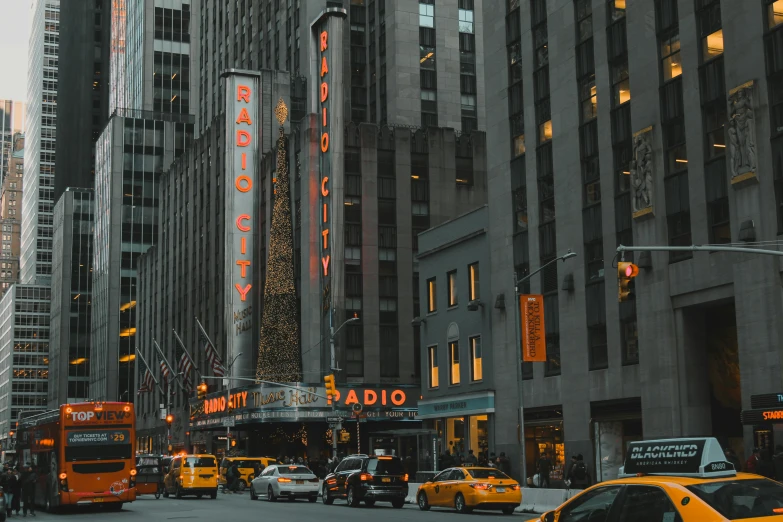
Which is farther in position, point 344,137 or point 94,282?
point 94,282

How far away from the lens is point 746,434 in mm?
34062

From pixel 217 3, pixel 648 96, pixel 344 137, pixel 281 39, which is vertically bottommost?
pixel 648 96

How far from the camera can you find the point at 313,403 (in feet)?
219

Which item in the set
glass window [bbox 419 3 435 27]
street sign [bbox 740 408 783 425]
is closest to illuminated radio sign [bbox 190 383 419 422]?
glass window [bbox 419 3 435 27]

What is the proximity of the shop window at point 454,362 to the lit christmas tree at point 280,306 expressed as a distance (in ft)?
59.6

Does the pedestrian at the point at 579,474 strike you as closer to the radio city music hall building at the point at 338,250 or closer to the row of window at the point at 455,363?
the row of window at the point at 455,363

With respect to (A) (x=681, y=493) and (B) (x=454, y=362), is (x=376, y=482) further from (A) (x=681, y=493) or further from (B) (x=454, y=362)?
(A) (x=681, y=493)

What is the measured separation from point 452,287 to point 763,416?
22736mm

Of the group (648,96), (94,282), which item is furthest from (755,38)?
(94,282)

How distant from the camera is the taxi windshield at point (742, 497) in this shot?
10.4 meters

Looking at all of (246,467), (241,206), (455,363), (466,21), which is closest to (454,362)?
(455,363)

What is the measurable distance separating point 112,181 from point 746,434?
116m

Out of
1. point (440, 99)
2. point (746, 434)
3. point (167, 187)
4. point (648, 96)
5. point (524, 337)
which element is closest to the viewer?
point (746, 434)

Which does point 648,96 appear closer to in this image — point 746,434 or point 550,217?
point 550,217
